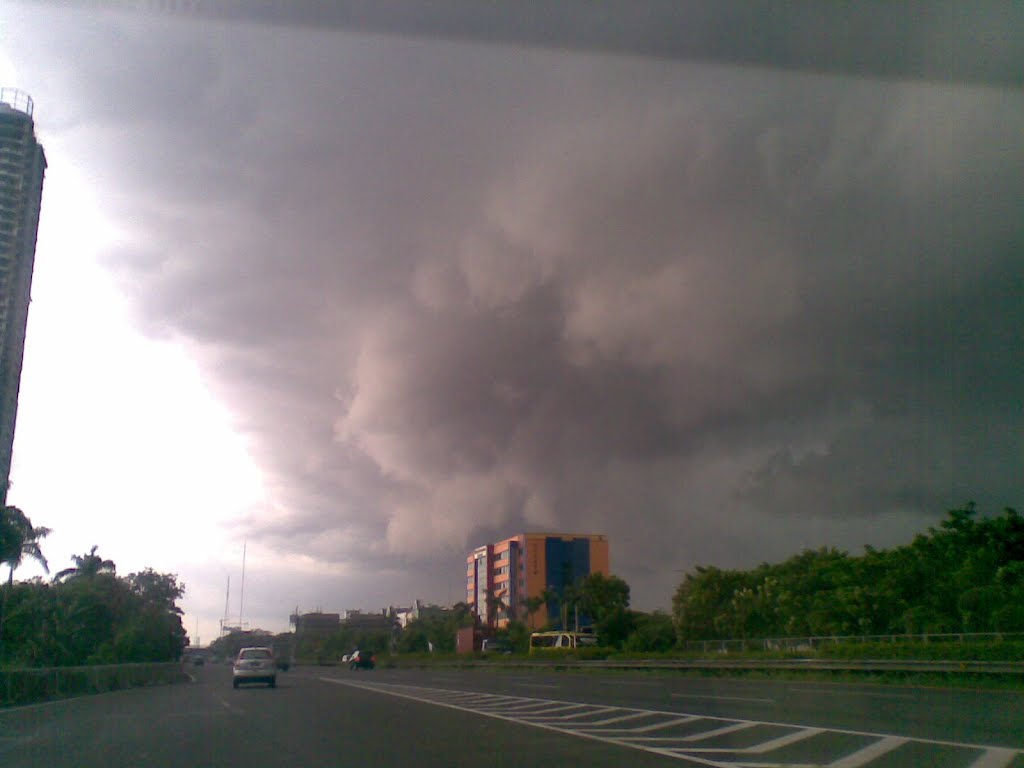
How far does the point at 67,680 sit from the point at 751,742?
98.3 ft

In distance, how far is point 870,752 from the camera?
1223 cm

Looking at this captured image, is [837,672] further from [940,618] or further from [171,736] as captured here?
[171,736]

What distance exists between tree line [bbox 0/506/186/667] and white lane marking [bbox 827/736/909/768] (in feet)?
139

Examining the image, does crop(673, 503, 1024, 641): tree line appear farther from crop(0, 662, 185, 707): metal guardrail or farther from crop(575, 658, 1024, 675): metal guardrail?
crop(0, 662, 185, 707): metal guardrail

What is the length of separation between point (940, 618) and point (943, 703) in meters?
30.9

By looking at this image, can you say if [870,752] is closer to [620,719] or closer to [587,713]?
[620,719]

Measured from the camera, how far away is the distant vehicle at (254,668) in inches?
1470

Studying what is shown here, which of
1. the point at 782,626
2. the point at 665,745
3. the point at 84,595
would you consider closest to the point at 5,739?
the point at 665,745

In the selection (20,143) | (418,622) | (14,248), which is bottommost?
(418,622)

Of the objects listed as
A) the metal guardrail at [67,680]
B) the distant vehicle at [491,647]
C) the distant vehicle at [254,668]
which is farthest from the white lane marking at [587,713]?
the distant vehicle at [491,647]

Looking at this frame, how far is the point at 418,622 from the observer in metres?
147

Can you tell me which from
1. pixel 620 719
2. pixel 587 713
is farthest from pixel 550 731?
pixel 587 713

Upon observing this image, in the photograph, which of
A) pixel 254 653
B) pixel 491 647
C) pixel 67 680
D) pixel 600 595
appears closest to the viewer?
pixel 67 680

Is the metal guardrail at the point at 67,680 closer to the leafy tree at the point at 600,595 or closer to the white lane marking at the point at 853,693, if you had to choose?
the white lane marking at the point at 853,693
